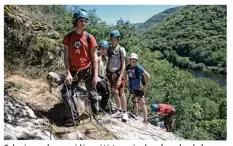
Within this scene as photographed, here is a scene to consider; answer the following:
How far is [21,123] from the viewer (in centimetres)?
413

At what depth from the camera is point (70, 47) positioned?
4.07 meters

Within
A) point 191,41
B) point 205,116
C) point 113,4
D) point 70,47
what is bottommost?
point 205,116

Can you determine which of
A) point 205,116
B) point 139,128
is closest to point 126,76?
point 139,128

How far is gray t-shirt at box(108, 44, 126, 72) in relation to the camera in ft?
15.1

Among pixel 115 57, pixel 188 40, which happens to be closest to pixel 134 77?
pixel 115 57

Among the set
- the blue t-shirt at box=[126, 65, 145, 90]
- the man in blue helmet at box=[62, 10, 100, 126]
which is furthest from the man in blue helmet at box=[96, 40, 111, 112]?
the man in blue helmet at box=[62, 10, 100, 126]

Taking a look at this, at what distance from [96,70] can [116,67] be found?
1.91 ft

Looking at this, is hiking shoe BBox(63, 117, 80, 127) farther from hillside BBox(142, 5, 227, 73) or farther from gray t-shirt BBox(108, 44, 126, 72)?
hillside BBox(142, 5, 227, 73)

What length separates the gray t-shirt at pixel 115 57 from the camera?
4.61 metres

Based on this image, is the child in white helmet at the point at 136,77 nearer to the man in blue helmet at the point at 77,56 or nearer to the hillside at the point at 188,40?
the man in blue helmet at the point at 77,56

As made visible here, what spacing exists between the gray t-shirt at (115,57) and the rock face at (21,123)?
1.15 metres

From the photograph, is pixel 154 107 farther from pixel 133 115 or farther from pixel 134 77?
pixel 134 77
